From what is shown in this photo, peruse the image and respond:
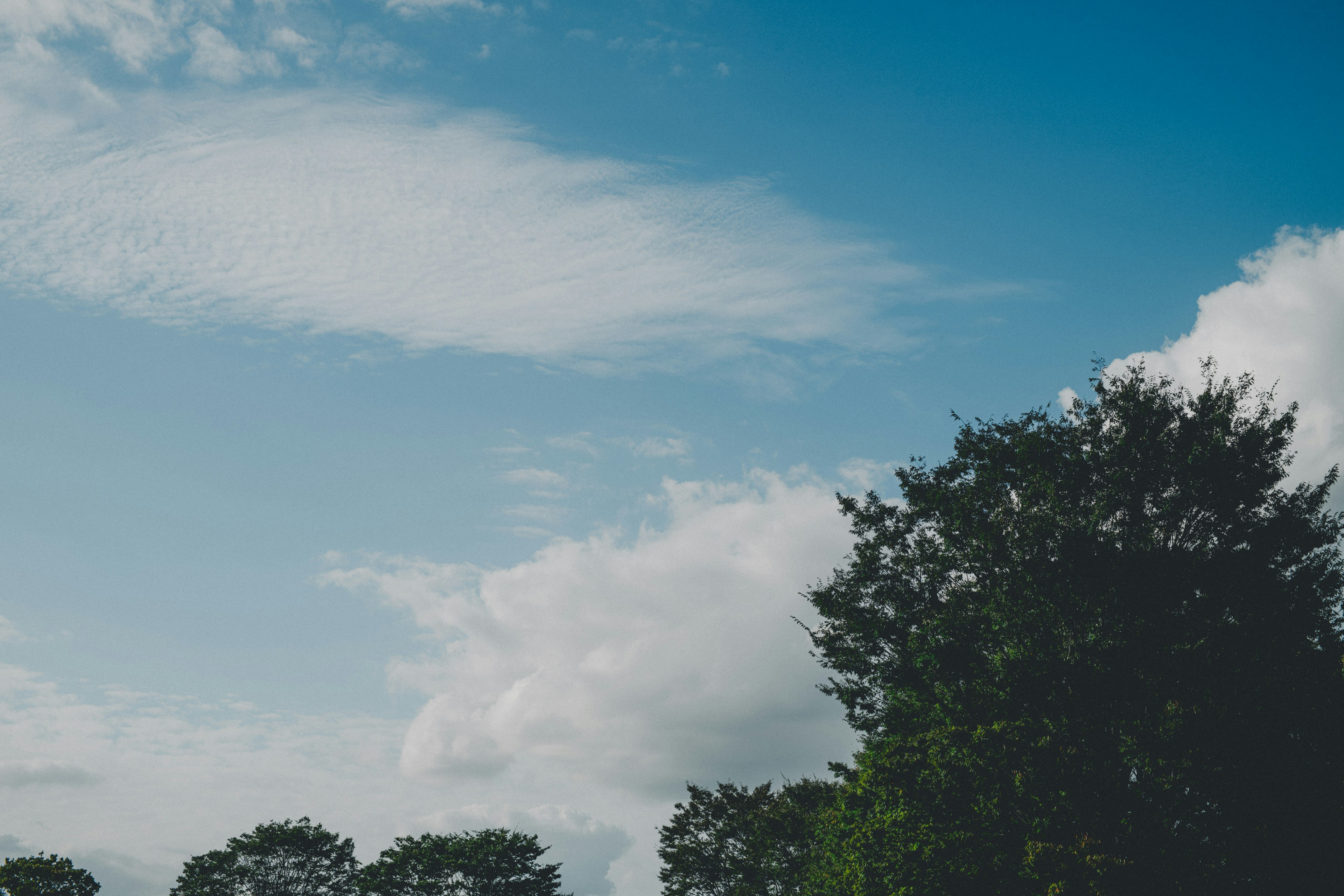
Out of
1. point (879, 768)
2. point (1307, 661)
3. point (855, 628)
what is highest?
point (855, 628)

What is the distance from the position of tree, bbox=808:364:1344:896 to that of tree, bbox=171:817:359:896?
67119mm

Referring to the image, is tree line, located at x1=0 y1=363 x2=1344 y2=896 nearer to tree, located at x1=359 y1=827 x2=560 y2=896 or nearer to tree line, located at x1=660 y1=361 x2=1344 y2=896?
tree line, located at x1=660 y1=361 x2=1344 y2=896

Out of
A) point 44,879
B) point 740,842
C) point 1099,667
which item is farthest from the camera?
point 740,842

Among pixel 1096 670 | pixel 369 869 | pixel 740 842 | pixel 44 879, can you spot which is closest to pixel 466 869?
pixel 369 869

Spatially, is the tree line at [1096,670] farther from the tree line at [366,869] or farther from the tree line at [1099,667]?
the tree line at [366,869]

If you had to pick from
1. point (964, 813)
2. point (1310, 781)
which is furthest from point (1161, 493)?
point (964, 813)

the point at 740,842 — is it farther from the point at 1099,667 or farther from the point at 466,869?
the point at 1099,667

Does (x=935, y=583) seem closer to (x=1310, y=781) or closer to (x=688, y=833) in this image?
(x=1310, y=781)

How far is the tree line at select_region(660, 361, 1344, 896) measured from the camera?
2439 centimetres

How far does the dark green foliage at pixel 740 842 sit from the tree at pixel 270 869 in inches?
1372

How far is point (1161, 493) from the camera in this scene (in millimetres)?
30953

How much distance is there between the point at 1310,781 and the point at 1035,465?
1262cm

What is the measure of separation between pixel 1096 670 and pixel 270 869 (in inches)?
3208

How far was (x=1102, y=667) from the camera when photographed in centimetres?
2744
